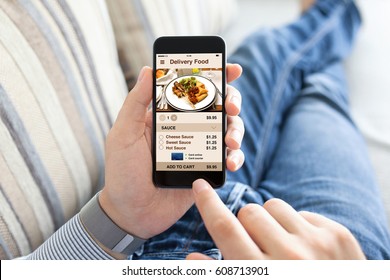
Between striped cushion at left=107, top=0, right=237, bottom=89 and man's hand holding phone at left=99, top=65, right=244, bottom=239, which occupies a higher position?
Answer: striped cushion at left=107, top=0, right=237, bottom=89

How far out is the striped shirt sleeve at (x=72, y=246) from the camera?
568mm

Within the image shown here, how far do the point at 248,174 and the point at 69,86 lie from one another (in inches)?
14.4

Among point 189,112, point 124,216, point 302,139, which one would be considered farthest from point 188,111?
point 302,139

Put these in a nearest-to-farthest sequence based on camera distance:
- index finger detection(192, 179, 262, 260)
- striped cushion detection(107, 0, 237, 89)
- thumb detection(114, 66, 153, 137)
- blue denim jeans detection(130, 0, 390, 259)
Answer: index finger detection(192, 179, 262, 260), thumb detection(114, 66, 153, 137), blue denim jeans detection(130, 0, 390, 259), striped cushion detection(107, 0, 237, 89)

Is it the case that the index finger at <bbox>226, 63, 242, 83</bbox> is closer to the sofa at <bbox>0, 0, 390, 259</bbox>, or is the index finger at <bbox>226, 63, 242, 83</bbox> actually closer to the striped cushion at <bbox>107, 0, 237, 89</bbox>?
the sofa at <bbox>0, 0, 390, 259</bbox>

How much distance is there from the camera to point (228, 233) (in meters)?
0.43

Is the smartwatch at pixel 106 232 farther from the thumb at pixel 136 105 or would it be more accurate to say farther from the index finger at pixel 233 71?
the index finger at pixel 233 71

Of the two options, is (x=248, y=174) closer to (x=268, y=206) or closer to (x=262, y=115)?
(x=262, y=115)

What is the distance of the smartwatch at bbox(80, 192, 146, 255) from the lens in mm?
589

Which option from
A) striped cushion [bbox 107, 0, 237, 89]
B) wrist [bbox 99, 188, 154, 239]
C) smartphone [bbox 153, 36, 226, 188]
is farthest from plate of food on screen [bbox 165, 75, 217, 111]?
striped cushion [bbox 107, 0, 237, 89]

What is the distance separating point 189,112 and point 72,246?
23 centimetres

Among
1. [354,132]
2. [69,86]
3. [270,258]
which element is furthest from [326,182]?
[69,86]

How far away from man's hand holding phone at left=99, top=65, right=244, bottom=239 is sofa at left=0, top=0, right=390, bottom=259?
0.31 ft

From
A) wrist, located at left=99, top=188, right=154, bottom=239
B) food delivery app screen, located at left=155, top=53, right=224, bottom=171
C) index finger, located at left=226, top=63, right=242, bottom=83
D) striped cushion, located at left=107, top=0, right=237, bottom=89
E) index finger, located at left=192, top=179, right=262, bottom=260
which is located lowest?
wrist, located at left=99, top=188, right=154, bottom=239
